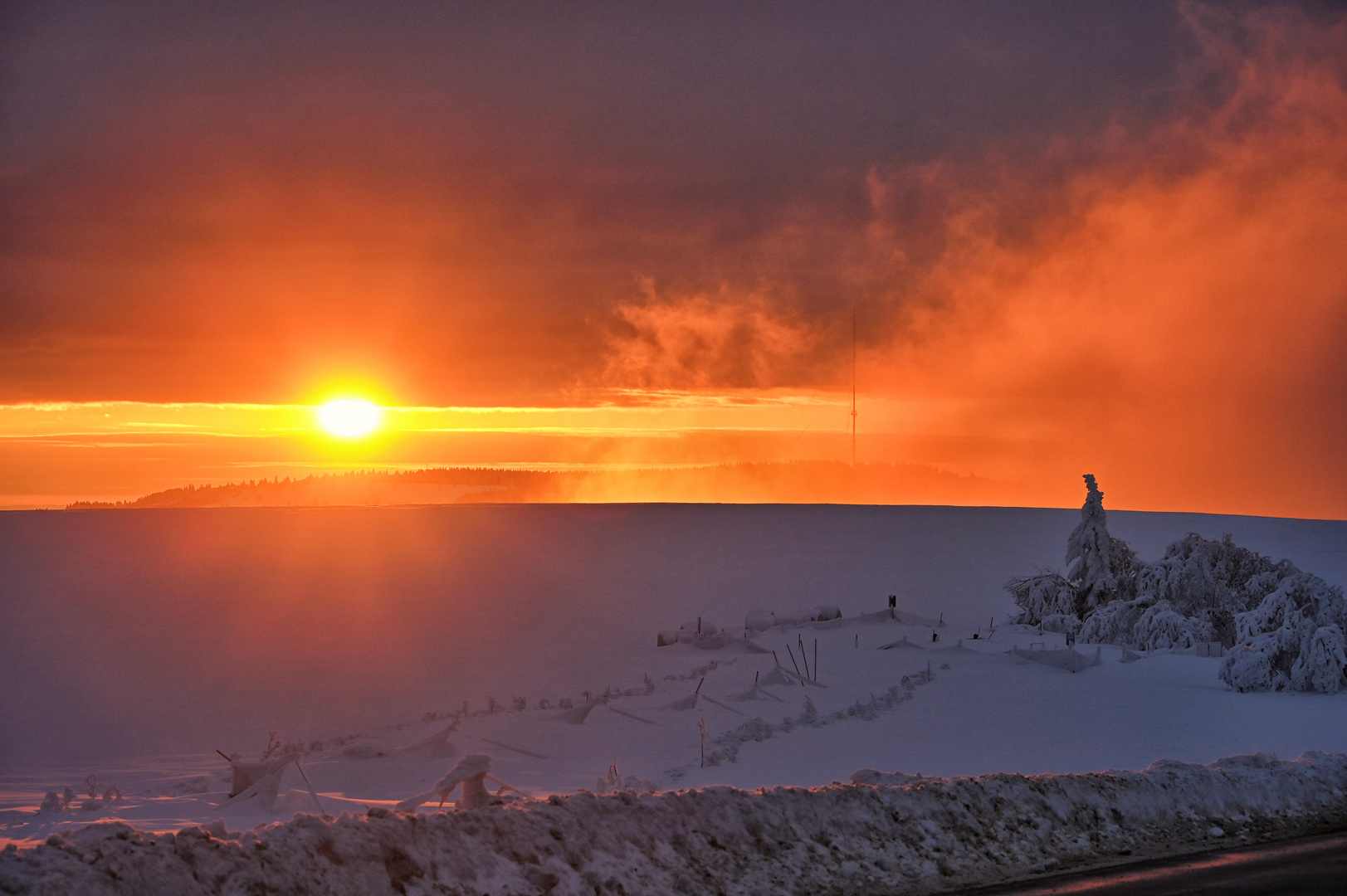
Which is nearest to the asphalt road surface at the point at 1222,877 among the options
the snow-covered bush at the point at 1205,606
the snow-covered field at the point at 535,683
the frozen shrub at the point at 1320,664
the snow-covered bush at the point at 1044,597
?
the snow-covered field at the point at 535,683

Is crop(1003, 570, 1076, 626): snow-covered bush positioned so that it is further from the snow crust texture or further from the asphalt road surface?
the asphalt road surface

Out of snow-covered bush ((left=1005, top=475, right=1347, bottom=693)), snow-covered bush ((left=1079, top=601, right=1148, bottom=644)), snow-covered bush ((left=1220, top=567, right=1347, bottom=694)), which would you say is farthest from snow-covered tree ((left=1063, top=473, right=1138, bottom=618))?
snow-covered bush ((left=1220, top=567, right=1347, bottom=694))

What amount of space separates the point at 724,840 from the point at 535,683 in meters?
25.5

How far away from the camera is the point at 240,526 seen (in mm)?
101812

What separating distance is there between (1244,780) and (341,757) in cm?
1521

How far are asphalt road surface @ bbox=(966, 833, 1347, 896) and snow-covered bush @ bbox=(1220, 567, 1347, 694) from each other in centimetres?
1832

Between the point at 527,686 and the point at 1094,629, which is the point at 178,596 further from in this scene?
the point at 1094,629

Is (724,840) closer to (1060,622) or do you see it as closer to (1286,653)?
(1286,653)

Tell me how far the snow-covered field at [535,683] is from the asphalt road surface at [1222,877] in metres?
4.18

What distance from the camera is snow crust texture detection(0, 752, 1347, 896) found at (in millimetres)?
6531

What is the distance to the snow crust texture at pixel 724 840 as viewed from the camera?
653 cm

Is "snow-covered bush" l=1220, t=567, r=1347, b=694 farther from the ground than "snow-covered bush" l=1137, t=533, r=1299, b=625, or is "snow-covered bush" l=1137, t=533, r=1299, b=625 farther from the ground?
"snow-covered bush" l=1137, t=533, r=1299, b=625

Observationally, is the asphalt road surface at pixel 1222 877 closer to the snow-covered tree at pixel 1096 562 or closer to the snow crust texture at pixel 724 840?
the snow crust texture at pixel 724 840

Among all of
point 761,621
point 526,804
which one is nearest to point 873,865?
point 526,804
